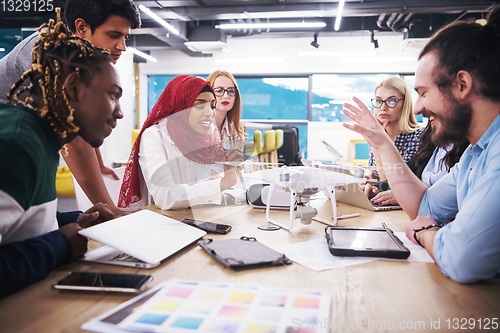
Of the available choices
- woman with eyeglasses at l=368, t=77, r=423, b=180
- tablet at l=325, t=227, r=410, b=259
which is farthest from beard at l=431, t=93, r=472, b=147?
woman with eyeglasses at l=368, t=77, r=423, b=180

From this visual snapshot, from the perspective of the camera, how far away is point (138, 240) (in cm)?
83

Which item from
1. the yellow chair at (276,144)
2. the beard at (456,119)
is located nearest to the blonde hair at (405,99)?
the beard at (456,119)

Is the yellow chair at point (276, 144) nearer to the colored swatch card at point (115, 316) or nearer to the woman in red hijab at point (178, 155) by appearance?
the woman in red hijab at point (178, 155)

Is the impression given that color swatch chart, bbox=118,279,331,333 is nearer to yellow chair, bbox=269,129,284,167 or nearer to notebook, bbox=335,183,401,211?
notebook, bbox=335,183,401,211

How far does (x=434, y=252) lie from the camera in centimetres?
80

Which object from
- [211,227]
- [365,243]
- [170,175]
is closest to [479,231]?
[365,243]

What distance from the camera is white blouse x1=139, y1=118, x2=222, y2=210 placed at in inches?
57.6

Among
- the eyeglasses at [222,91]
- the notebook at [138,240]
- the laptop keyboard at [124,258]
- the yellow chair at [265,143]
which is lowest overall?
the laptop keyboard at [124,258]

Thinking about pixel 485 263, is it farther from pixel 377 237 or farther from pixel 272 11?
pixel 272 11

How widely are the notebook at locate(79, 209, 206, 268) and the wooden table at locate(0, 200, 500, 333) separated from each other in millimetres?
24

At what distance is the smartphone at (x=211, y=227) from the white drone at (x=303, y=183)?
0.68 ft

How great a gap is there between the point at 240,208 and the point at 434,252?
0.84 metres

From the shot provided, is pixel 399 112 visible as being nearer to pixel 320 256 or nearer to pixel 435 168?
pixel 435 168

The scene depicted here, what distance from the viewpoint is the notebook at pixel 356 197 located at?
148 cm
